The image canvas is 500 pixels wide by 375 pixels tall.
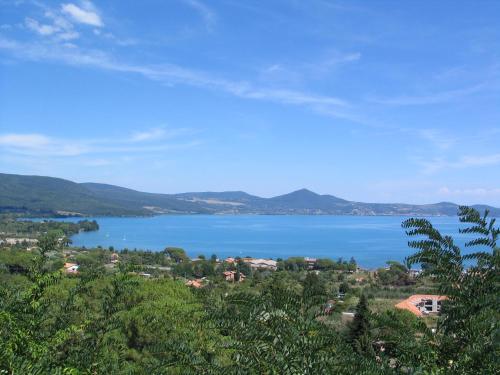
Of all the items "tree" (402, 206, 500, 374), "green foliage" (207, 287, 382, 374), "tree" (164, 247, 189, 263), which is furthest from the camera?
"tree" (164, 247, 189, 263)

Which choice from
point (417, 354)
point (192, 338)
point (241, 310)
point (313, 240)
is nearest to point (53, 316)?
point (241, 310)

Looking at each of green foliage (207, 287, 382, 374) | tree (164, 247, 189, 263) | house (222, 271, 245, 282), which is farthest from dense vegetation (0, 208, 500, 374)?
tree (164, 247, 189, 263)

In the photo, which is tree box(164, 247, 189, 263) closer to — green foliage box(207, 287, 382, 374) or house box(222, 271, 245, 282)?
→ house box(222, 271, 245, 282)

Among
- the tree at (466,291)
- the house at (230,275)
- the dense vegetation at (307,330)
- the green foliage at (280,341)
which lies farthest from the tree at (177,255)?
the green foliage at (280,341)

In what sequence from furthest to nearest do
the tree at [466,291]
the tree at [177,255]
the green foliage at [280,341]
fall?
1. the tree at [177,255]
2. the tree at [466,291]
3. the green foliage at [280,341]

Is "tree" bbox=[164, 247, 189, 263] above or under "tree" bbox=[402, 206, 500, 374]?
under

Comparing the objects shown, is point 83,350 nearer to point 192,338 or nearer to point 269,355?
point 269,355

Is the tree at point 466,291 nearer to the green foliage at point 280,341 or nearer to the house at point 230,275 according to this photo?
the green foliage at point 280,341

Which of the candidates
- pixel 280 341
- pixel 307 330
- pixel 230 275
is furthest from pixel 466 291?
pixel 230 275

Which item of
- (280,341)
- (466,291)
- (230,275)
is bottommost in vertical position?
(230,275)

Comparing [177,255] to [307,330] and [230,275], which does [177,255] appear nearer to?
[230,275]

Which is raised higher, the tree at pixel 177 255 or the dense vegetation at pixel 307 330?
the dense vegetation at pixel 307 330
